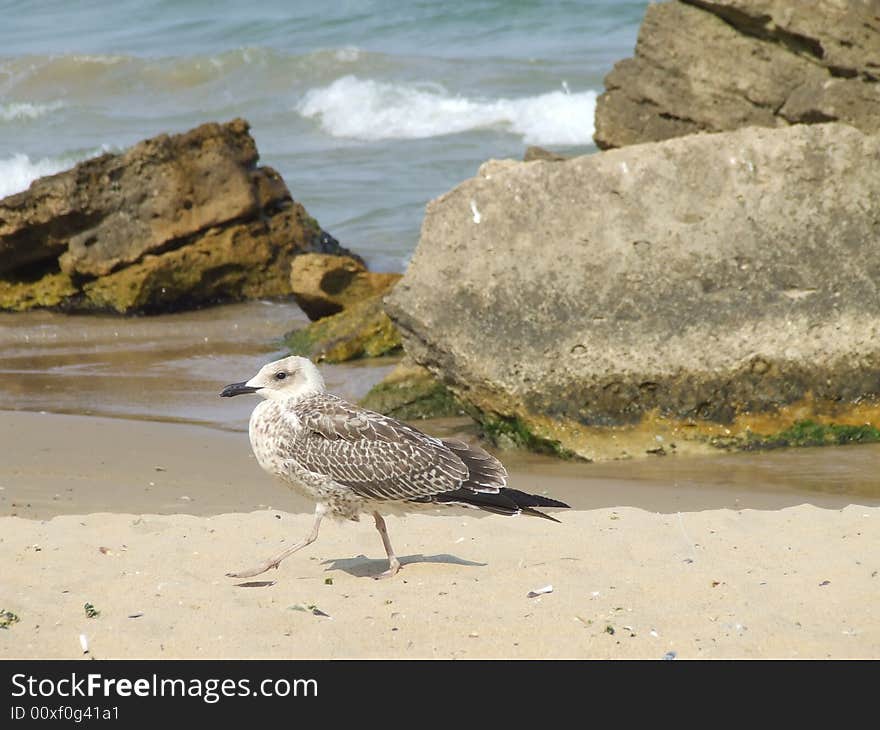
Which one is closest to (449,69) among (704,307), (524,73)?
(524,73)

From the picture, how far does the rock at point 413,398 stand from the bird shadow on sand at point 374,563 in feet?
12.6

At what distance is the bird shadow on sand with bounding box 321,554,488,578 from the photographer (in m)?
6.55

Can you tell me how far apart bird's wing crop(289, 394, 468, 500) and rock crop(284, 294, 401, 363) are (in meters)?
6.14

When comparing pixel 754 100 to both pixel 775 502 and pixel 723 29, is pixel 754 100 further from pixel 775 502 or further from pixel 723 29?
pixel 775 502

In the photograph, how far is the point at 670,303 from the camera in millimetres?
8969

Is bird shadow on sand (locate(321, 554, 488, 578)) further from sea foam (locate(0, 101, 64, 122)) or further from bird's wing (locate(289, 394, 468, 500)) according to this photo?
sea foam (locate(0, 101, 64, 122))

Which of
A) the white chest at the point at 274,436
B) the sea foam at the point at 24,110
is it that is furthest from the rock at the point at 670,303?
the sea foam at the point at 24,110

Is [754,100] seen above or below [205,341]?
above

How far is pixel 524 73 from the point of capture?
3080 centimetres

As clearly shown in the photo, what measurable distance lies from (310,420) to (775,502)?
3.00 m

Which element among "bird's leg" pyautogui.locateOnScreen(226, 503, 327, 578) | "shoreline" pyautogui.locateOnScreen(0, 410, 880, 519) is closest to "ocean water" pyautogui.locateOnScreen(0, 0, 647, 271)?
"shoreline" pyautogui.locateOnScreen(0, 410, 880, 519)

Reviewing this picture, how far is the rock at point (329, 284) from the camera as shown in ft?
45.7

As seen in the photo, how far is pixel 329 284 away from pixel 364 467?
7728 mm

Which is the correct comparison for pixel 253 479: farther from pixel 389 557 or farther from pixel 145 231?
pixel 145 231
